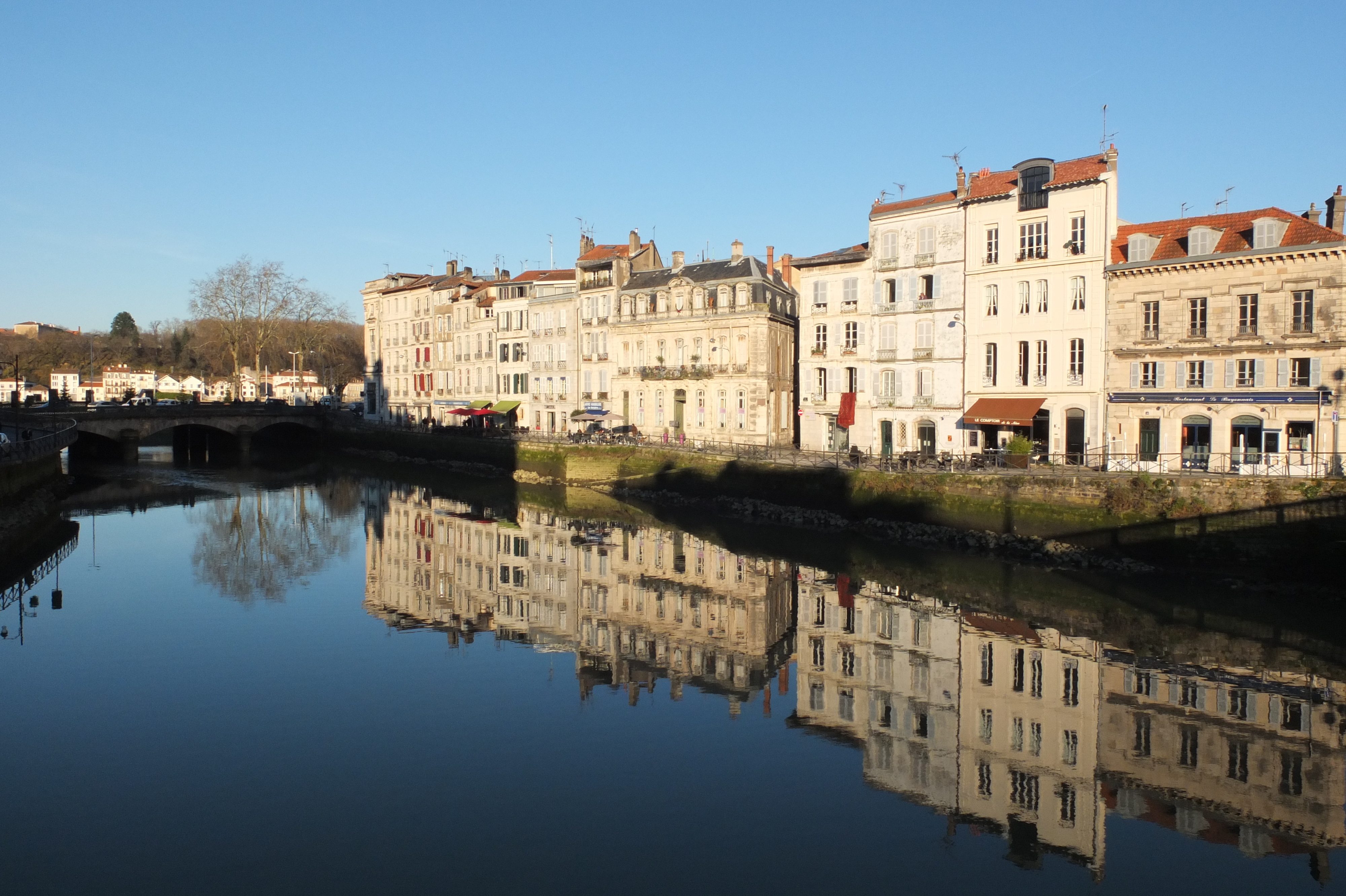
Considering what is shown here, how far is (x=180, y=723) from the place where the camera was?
15359 mm

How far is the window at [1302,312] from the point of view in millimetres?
28859

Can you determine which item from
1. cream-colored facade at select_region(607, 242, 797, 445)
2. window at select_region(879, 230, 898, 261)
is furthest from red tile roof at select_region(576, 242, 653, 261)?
window at select_region(879, 230, 898, 261)

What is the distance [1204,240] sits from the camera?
1216 inches

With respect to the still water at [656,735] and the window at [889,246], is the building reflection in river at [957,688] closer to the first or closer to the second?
the still water at [656,735]

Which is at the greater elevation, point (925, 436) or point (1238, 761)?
point (925, 436)

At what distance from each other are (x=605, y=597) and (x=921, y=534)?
12.1m

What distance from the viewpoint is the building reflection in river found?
43.3ft

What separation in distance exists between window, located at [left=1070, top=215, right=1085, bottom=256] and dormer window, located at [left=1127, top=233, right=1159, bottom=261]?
1.69 metres

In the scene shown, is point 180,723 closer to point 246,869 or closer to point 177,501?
point 246,869

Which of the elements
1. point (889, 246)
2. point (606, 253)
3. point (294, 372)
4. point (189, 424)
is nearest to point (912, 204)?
point (889, 246)

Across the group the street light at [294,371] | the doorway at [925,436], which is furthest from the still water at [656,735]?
the street light at [294,371]

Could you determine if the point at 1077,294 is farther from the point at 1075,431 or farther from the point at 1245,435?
the point at 1245,435

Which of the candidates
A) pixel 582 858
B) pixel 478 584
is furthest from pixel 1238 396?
pixel 582 858

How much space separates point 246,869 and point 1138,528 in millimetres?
24974
